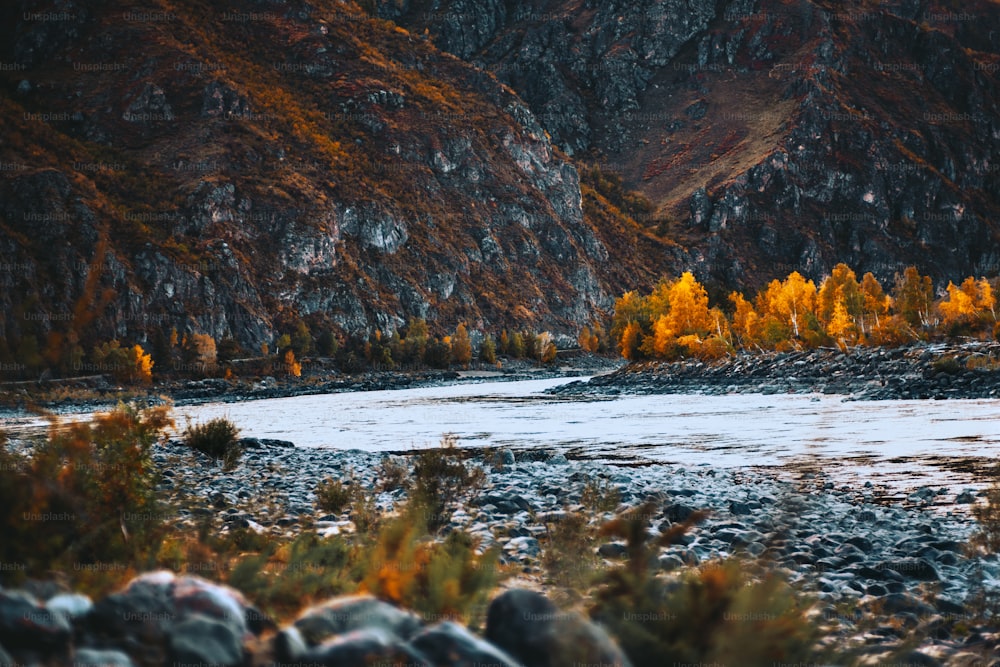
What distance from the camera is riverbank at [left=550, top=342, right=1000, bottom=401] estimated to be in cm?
4709

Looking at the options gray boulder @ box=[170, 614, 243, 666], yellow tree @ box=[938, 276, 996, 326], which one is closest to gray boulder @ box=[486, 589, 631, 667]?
gray boulder @ box=[170, 614, 243, 666]

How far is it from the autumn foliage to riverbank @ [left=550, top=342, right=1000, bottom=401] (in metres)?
5.13

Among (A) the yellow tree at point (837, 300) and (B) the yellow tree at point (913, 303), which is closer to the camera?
(B) the yellow tree at point (913, 303)

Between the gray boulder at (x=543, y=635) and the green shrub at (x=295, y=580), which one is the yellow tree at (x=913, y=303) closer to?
the green shrub at (x=295, y=580)

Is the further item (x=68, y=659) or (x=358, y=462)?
(x=358, y=462)

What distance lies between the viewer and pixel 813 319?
85875 mm

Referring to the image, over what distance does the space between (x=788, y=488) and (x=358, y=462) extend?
11.4m

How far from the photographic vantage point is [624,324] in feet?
358

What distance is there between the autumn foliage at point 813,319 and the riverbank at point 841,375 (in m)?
5.13

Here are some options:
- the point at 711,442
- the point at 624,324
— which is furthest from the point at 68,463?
the point at 624,324

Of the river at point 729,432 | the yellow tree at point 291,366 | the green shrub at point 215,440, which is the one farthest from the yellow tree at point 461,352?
the green shrub at point 215,440

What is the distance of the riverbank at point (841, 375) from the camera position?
155ft

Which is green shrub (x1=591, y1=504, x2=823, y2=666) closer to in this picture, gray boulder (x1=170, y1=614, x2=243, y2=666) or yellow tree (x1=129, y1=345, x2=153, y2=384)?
gray boulder (x1=170, y1=614, x2=243, y2=666)

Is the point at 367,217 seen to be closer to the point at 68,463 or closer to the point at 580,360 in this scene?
the point at 580,360
